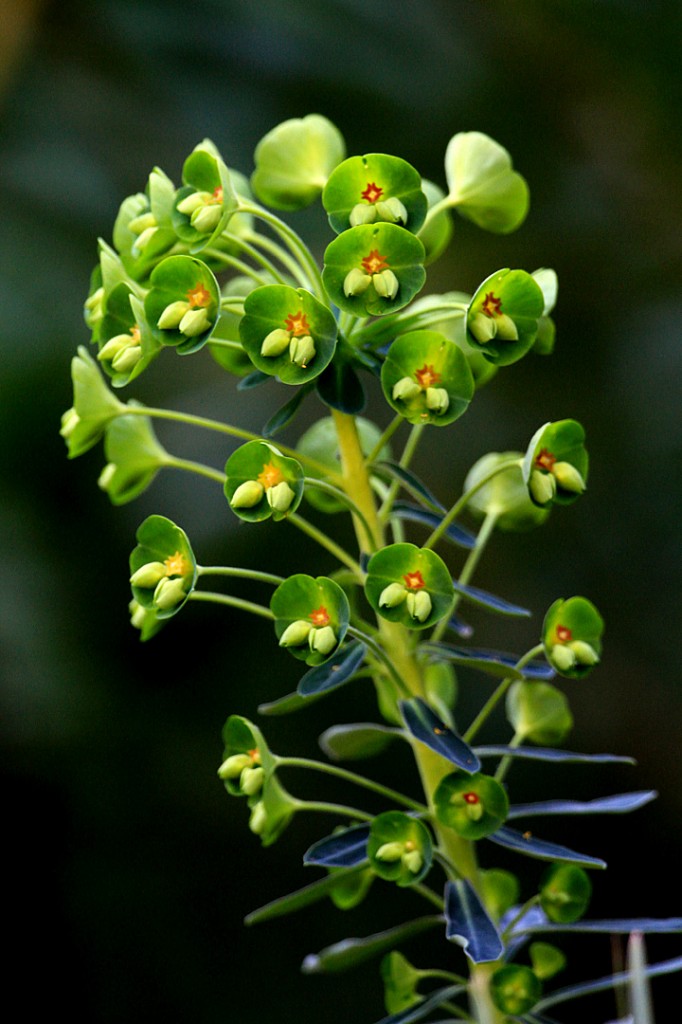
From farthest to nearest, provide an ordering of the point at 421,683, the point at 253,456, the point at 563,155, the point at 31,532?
1. the point at 563,155
2. the point at 31,532
3. the point at 421,683
4. the point at 253,456

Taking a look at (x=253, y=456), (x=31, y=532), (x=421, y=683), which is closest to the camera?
(x=253, y=456)

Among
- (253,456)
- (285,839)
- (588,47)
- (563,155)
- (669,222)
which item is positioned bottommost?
(285,839)

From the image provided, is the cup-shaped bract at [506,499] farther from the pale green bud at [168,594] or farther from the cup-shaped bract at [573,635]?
the pale green bud at [168,594]

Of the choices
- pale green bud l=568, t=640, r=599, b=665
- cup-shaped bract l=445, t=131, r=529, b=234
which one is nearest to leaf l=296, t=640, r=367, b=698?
pale green bud l=568, t=640, r=599, b=665

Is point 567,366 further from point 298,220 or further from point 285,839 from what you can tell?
point 285,839

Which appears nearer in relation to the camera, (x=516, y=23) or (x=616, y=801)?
(x=616, y=801)

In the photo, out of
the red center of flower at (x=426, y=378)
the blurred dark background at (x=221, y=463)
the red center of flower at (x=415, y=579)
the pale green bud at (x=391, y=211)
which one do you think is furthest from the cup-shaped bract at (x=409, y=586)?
the blurred dark background at (x=221, y=463)

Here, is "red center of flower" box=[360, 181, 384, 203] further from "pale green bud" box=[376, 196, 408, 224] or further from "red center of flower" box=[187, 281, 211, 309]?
"red center of flower" box=[187, 281, 211, 309]

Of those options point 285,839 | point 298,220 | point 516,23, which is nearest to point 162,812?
point 285,839
